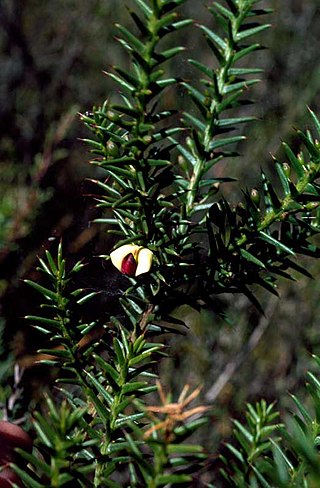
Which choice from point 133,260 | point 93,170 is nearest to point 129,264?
point 133,260

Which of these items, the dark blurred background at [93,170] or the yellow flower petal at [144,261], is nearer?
the yellow flower petal at [144,261]

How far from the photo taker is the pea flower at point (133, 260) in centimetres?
42

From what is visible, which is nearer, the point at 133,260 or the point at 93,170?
the point at 133,260

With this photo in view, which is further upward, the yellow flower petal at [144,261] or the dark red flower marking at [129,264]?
the yellow flower petal at [144,261]

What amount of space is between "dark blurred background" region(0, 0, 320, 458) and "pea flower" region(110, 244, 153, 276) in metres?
0.05

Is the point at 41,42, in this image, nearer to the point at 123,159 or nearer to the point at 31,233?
the point at 31,233

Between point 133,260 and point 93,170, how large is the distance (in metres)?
1.43

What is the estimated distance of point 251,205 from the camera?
1.50ft

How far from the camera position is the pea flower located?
0.42 m

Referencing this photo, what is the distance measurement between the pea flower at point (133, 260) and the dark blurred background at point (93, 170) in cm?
5

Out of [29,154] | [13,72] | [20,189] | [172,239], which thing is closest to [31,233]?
[20,189]

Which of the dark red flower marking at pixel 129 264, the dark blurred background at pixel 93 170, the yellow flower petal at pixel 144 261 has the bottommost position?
the dark blurred background at pixel 93 170

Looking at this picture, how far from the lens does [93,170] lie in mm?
1827

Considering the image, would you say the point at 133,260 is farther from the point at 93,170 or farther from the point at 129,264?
the point at 93,170
